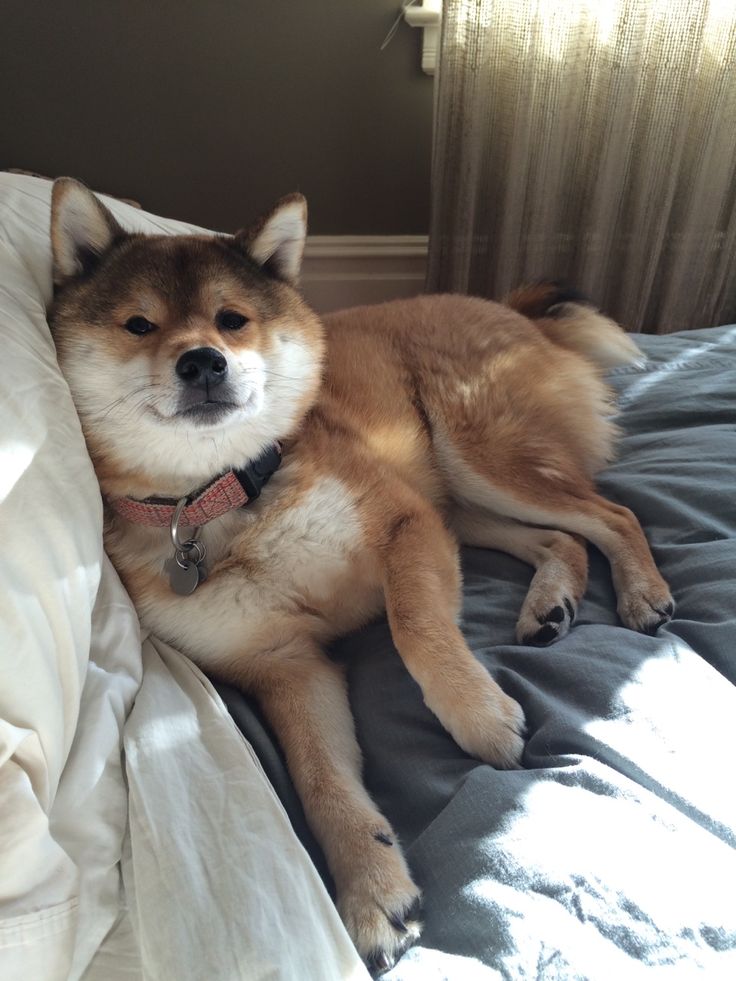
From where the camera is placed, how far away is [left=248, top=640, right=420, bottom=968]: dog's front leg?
2.15 feet

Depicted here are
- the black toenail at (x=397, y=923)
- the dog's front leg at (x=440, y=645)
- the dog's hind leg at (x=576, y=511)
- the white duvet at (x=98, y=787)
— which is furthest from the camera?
the dog's hind leg at (x=576, y=511)

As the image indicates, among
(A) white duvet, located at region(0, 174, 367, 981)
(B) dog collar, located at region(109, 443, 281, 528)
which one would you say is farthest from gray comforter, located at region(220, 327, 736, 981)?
(B) dog collar, located at region(109, 443, 281, 528)

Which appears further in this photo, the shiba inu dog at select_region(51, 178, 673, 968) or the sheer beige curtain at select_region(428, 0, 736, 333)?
the sheer beige curtain at select_region(428, 0, 736, 333)

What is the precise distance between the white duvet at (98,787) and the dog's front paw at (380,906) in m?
0.08

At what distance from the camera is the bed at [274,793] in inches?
21.8

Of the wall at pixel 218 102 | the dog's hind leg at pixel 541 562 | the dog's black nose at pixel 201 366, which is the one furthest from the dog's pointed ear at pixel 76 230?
the wall at pixel 218 102

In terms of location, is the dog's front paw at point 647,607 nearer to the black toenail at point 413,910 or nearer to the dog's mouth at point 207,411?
the black toenail at point 413,910

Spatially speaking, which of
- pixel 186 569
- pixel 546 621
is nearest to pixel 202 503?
pixel 186 569

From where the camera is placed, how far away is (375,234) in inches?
97.3

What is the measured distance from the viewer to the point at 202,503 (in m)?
0.93

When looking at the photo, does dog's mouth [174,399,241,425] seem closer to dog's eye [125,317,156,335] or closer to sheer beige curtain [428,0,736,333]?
dog's eye [125,317,156,335]

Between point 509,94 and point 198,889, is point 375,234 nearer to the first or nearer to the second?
point 509,94

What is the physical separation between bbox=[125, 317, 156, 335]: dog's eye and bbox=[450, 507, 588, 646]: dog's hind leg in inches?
26.4

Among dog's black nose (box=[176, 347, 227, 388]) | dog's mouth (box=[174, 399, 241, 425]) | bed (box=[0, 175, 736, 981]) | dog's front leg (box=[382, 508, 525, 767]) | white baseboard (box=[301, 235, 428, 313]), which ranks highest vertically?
dog's black nose (box=[176, 347, 227, 388])
